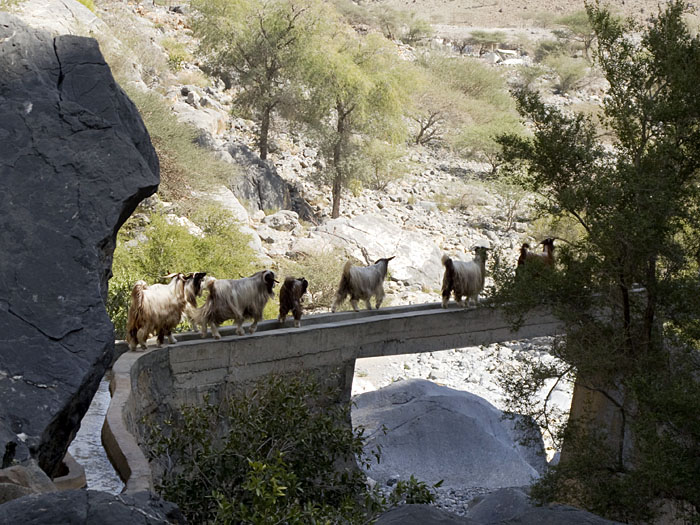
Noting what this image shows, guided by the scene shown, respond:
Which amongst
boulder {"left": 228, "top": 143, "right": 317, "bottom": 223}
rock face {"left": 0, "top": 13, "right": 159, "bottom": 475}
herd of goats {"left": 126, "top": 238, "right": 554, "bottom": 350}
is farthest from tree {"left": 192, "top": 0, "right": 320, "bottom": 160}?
rock face {"left": 0, "top": 13, "right": 159, "bottom": 475}

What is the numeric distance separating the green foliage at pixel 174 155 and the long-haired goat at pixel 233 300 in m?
12.9

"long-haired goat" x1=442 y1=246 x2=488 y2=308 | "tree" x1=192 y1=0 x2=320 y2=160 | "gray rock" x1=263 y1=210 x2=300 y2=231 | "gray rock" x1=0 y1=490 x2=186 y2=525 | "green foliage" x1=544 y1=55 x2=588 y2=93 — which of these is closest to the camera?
"gray rock" x1=0 y1=490 x2=186 y2=525

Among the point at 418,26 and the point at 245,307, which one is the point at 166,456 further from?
the point at 418,26

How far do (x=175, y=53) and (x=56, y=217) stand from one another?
100ft

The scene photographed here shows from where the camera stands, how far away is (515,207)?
30.9 metres

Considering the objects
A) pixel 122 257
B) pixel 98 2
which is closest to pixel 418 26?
pixel 98 2

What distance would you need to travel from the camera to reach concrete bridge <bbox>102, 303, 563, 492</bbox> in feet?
24.5

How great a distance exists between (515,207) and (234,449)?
2661 cm

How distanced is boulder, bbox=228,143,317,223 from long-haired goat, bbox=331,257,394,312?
1458 centimetres

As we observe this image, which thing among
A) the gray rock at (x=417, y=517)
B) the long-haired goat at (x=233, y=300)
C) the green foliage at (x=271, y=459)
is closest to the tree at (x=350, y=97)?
the long-haired goat at (x=233, y=300)

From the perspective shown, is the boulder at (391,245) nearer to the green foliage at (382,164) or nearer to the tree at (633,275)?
the green foliage at (382,164)

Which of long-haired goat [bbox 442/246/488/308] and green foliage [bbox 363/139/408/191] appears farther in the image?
green foliage [bbox 363/139/408/191]

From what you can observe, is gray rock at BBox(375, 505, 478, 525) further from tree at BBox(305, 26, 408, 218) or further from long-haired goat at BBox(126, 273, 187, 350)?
tree at BBox(305, 26, 408, 218)

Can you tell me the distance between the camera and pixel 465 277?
12539 mm
